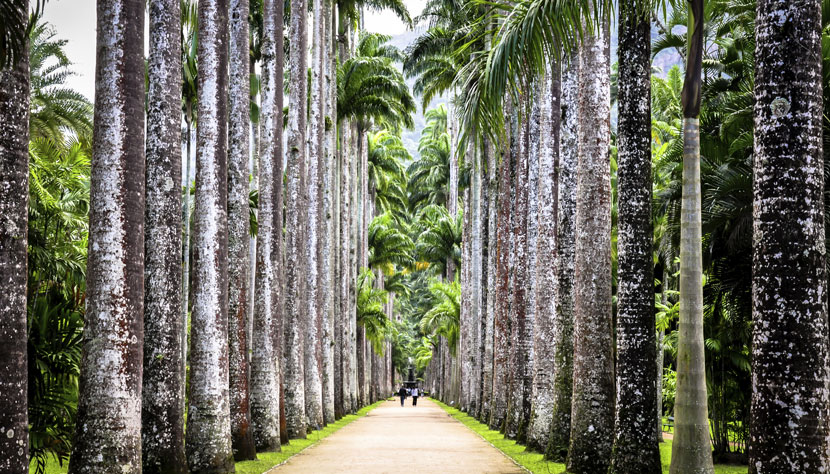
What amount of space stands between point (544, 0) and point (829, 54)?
5.03 m

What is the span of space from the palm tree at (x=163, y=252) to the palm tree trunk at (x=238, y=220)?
13.1 ft

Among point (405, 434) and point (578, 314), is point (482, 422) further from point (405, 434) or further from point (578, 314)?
point (578, 314)

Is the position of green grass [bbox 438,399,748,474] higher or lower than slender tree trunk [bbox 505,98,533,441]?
lower

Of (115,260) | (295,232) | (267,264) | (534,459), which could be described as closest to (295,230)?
(295,232)

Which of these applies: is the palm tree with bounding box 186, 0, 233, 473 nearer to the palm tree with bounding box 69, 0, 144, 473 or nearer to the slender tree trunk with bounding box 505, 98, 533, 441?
the palm tree with bounding box 69, 0, 144, 473

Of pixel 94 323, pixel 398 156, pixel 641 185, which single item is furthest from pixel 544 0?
pixel 398 156

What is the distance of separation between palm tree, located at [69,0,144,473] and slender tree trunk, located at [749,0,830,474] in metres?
6.39

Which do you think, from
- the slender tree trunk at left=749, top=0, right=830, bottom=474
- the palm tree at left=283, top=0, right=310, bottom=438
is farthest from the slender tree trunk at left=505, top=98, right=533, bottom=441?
the slender tree trunk at left=749, top=0, right=830, bottom=474

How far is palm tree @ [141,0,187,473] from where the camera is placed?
37.8 feet

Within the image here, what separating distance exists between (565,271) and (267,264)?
21.2 ft

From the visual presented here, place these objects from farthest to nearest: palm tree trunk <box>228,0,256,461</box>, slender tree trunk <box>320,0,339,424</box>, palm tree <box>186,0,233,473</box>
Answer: slender tree trunk <box>320,0,339,424</box>, palm tree trunk <box>228,0,256,461</box>, palm tree <box>186,0,233,473</box>

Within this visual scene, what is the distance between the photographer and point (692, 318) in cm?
954

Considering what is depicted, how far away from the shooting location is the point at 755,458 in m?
7.08

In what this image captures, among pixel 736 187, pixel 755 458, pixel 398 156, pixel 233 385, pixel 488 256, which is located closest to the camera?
pixel 755 458
